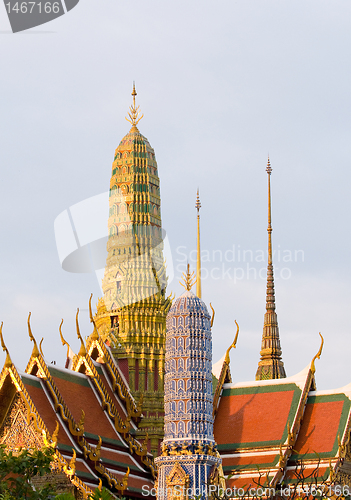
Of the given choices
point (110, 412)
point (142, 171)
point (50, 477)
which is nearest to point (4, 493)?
point (50, 477)

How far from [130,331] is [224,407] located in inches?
144

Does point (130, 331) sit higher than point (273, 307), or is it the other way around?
point (273, 307)

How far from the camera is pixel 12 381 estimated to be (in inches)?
1350

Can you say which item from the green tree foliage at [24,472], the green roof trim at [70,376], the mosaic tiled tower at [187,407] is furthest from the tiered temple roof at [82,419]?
the mosaic tiled tower at [187,407]

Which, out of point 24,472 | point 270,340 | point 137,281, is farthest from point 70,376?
point 270,340

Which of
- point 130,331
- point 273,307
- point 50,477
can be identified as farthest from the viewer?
point 273,307

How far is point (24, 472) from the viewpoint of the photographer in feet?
102

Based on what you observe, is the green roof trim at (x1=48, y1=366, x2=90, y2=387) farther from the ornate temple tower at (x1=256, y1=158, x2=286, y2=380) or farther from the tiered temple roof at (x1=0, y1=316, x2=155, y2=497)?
the ornate temple tower at (x1=256, y1=158, x2=286, y2=380)

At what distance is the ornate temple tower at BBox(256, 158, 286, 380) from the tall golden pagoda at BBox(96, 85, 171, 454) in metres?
18.3

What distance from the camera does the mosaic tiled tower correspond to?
29219 millimetres

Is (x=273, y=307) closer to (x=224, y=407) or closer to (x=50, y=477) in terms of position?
(x=224, y=407)

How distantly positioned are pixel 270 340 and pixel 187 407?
28826 millimetres

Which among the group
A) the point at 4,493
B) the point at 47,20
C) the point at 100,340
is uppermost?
the point at 47,20

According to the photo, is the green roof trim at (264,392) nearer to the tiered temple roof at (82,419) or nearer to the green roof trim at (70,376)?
the tiered temple roof at (82,419)
